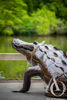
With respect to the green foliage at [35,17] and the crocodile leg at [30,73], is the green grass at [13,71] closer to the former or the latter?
the green foliage at [35,17]

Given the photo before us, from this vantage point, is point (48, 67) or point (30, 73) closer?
point (48, 67)

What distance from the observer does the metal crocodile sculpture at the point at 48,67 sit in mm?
2348

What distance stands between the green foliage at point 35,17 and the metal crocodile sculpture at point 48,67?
10156mm

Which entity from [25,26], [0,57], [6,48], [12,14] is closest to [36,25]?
[25,26]

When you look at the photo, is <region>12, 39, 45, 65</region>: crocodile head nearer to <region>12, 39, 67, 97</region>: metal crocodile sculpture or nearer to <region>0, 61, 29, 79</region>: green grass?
<region>12, 39, 67, 97</region>: metal crocodile sculpture

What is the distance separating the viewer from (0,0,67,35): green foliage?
1305 centimetres

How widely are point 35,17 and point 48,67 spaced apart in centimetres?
1275

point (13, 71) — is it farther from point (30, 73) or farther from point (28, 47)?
point (30, 73)

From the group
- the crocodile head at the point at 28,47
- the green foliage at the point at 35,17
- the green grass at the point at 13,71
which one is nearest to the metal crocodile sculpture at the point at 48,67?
the crocodile head at the point at 28,47

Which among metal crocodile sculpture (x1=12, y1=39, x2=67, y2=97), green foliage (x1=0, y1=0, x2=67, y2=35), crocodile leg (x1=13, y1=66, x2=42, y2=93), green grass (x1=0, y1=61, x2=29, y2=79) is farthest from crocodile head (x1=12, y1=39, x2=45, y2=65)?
green foliage (x1=0, y1=0, x2=67, y2=35)

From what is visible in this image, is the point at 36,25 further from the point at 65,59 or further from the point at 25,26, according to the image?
the point at 65,59

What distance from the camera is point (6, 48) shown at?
1493cm

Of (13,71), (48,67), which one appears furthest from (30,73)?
(13,71)

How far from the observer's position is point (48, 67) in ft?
7.95
